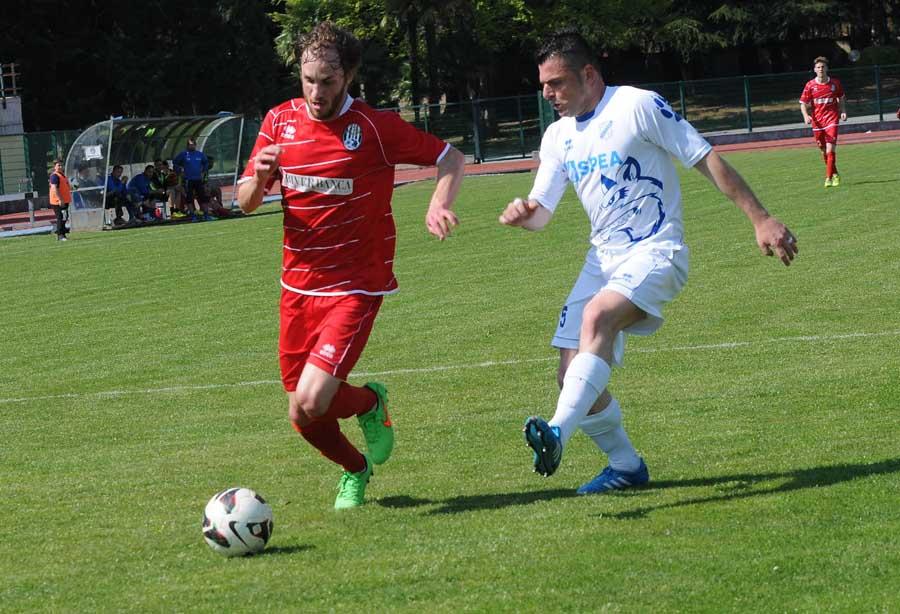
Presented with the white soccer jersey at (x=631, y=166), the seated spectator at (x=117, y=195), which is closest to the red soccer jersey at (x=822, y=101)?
the seated spectator at (x=117, y=195)

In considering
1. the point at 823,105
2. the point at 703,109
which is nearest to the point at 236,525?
the point at 823,105

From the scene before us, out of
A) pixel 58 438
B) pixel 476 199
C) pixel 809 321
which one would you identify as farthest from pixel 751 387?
pixel 476 199

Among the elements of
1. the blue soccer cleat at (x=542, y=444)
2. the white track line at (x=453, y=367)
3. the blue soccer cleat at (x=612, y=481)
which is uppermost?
the blue soccer cleat at (x=542, y=444)

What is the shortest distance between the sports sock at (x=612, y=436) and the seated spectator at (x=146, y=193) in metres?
27.0

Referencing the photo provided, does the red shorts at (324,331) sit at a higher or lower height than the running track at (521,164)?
higher

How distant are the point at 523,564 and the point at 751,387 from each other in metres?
3.78

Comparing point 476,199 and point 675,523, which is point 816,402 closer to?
point 675,523

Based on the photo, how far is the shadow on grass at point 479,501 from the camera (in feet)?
19.8

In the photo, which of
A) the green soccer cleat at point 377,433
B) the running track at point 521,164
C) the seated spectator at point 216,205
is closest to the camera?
the green soccer cleat at point 377,433

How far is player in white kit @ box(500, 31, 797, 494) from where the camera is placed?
5.83 m

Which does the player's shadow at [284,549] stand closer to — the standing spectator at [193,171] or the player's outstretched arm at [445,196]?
the player's outstretched arm at [445,196]

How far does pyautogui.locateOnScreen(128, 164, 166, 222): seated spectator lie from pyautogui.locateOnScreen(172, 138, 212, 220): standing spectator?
62cm

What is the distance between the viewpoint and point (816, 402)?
779 cm

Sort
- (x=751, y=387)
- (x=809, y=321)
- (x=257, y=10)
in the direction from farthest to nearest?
(x=257, y=10) → (x=809, y=321) → (x=751, y=387)
